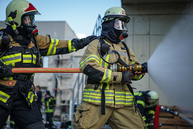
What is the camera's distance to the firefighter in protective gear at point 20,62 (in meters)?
3.08

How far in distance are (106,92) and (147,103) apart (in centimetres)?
323

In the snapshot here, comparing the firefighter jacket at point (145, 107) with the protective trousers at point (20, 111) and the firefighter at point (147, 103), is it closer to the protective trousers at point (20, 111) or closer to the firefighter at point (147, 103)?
the firefighter at point (147, 103)

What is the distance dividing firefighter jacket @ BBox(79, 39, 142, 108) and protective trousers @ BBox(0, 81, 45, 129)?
670mm

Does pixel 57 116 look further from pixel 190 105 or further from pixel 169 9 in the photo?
pixel 190 105

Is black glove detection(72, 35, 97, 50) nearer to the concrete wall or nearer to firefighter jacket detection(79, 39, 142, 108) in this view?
firefighter jacket detection(79, 39, 142, 108)

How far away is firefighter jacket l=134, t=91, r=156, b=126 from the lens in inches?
232

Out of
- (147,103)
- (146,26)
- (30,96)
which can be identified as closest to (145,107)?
(147,103)

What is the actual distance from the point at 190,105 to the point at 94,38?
181cm

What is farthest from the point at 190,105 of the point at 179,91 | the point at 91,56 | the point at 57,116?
the point at 57,116

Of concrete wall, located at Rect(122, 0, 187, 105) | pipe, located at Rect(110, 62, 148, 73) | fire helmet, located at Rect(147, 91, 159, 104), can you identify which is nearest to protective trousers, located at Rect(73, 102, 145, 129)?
pipe, located at Rect(110, 62, 148, 73)

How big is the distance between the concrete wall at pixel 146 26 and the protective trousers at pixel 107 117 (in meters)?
3.62

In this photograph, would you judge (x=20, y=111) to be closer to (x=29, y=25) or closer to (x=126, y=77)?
(x=29, y=25)

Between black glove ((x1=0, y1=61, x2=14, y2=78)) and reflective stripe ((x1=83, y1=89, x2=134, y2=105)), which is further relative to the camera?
reflective stripe ((x1=83, y1=89, x2=134, y2=105))

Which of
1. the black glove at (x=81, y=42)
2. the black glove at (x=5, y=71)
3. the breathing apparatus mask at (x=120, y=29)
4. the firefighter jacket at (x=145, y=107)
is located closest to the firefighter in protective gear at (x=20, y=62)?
the black glove at (x=5, y=71)
